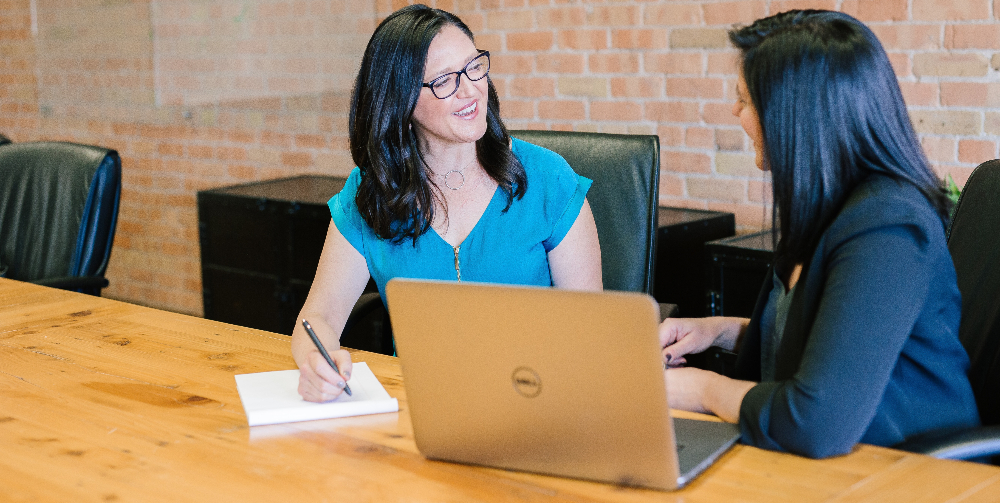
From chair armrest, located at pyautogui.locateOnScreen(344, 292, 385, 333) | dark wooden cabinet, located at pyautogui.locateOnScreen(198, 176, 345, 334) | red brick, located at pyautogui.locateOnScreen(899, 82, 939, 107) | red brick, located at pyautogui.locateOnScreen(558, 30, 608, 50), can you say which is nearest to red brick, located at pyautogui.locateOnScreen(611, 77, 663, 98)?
red brick, located at pyautogui.locateOnScreen(558, 30, 608, 50)

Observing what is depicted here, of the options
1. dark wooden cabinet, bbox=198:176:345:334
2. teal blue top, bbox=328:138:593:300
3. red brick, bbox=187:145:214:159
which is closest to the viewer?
teal blue top, bbox=328:138:593:300

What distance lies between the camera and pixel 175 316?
6.00 feet

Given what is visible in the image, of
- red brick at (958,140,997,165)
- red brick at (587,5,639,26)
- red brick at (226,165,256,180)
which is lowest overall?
red brick at (226,165,256,180)

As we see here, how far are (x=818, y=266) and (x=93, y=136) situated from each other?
4100mm

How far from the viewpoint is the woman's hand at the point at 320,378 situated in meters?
1.29

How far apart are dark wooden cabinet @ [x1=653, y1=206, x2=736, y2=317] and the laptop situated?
→ 153 centimetres

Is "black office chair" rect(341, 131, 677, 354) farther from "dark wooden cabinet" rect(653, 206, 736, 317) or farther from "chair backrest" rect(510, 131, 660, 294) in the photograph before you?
"dark wooden cabinet" rect(653, 206, 736, 317)

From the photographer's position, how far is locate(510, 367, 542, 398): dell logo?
0.97 m

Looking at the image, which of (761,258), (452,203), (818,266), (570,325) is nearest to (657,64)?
(761,258)

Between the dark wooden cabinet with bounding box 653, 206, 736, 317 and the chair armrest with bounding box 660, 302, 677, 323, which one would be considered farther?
the dark wooden cabinet with bounding box 653, 206, 736, 317

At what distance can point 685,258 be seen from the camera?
263 centimetres

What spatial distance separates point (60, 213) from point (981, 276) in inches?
85.5

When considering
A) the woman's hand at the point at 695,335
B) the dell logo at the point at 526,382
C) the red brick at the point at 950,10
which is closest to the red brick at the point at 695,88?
the red brick at the point at 950,10

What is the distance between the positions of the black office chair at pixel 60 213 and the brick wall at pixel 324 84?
47.1 inches
